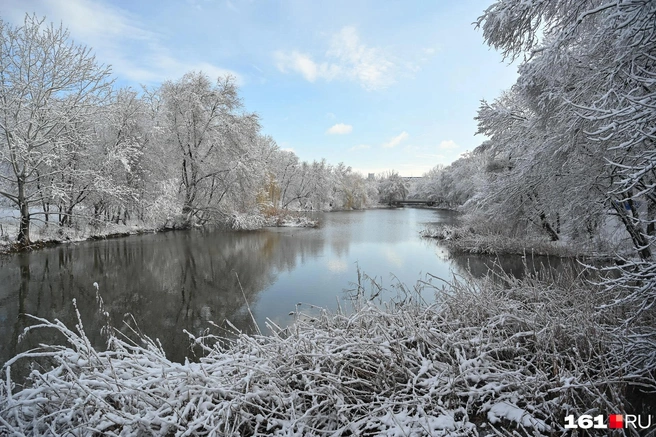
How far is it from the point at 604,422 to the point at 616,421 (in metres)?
0.14

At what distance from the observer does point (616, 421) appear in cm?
189

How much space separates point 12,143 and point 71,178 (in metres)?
2.63

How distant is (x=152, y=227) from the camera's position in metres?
16.4

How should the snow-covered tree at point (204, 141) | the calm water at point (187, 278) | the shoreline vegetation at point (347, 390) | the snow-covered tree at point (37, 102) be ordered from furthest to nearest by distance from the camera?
1. the snow-covered tree at point (204, 141)
2. the snow-covered tree at point (37, 102)
3. the calm water at point (187, 278)
4. the shoreline vegetation at point (347, 390)

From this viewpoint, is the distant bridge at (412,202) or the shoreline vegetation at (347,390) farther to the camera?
the distant bridge at (412,202)

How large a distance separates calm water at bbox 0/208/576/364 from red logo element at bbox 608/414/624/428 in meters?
4.01

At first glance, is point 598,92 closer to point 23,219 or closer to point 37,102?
point 37,102

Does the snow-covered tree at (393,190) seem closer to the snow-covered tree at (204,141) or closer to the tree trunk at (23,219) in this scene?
the snow-covered tree at (204,141)

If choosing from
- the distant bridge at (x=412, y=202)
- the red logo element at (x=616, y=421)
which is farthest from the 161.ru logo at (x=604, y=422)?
the distant bridge at (x=412, y=202)

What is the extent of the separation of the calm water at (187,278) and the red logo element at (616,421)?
4.01 meters

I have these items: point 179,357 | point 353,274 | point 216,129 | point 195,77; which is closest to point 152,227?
point 216,129

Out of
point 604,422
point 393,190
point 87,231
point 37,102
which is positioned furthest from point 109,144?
point 393,190

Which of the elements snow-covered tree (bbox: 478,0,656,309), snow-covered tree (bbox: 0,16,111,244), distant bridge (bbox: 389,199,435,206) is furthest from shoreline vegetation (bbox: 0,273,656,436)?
distant bridge (bbox: 389,199,435,206)

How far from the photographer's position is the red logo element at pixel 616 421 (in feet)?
6.15
